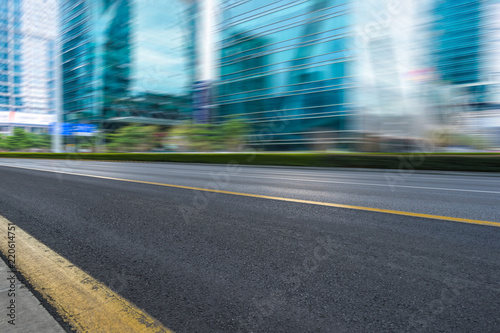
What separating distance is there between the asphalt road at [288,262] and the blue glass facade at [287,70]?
21882mm

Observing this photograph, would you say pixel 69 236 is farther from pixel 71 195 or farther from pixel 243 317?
pixel 71 195

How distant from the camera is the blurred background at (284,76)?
24.0m

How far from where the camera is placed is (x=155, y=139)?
42.7m

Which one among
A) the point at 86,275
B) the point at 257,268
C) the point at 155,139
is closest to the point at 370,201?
Answer: the point at 257,268

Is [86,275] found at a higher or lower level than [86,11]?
lower

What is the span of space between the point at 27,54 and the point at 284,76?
3596 inches

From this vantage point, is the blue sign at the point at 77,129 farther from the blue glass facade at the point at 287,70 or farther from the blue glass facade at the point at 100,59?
the blue glass facade at the point at 287,70

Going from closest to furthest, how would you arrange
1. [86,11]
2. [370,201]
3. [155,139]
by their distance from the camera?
[370,201] → [155,139] → [86,11]

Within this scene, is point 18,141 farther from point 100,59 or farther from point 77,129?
point 100,59

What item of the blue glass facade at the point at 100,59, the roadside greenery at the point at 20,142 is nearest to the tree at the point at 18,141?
the roadside greenery at the point at 20,142

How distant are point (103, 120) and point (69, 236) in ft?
178

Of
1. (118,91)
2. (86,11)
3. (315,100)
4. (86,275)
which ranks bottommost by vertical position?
(86,275)

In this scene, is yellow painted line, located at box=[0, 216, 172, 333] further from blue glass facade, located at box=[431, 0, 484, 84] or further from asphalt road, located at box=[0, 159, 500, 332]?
blue glass facade, located at box=[431, 0, 484, 84]

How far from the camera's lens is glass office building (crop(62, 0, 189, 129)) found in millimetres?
50688
